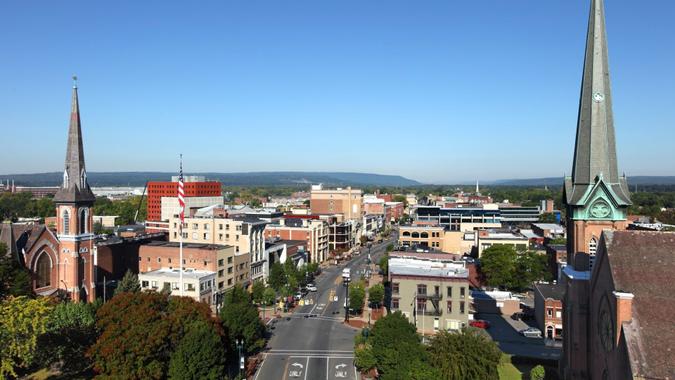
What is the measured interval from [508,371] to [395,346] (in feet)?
40.3

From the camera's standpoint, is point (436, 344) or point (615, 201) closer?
point (615, 201)

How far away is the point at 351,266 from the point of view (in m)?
127

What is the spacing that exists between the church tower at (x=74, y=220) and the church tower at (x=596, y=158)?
58.6m

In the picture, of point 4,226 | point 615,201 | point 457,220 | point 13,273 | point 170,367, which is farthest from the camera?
point 457,220

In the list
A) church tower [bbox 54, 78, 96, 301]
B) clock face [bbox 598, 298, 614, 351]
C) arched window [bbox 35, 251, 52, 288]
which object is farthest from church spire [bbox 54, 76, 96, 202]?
clock face [bbox 598, 298, 614, 351]

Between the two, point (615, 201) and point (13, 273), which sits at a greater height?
point (615, 201)

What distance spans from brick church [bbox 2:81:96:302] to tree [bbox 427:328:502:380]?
47.8 m

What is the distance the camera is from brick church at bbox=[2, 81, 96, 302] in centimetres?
7225

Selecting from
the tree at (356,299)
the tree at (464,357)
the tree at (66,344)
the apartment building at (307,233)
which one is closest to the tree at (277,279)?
the tree at (356,299)

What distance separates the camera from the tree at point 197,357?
4469 cm

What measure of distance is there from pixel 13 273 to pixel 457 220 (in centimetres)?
10863

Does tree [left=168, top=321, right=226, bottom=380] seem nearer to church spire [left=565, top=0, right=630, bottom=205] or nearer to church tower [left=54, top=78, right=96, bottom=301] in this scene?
church spire [left=565, top=0, right=630, bottom=205]

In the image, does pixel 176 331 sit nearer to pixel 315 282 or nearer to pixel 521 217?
pixel 315 282

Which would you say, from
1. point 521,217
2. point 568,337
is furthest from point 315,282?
point 521,217
